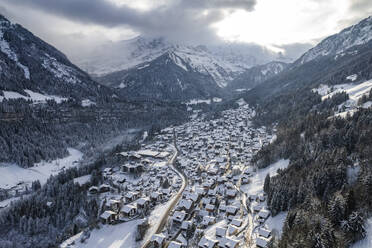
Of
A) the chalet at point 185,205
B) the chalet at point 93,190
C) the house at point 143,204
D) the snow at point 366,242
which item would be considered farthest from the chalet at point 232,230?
the chalet at point 93,190

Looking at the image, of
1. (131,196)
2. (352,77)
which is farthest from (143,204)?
(352,77)

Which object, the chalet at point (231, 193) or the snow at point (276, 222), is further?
the chalet at point (231, 193)

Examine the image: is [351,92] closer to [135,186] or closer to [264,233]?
[264,233]

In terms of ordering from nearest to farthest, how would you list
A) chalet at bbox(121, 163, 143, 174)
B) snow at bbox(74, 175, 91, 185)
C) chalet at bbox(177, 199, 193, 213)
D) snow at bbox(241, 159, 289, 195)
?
chalet at bbox(177, 199, 193, 213), snow at bbox(241, 159, 289, 195), snow at bbox(74, 175, 91, 185), chalet at bbox(121, 163, 143, 174)

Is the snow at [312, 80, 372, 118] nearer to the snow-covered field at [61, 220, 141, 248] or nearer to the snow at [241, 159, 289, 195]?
the snow at [241, 159, 289, 195]

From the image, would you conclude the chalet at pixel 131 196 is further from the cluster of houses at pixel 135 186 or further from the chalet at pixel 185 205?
the chalet at pixel 185 205

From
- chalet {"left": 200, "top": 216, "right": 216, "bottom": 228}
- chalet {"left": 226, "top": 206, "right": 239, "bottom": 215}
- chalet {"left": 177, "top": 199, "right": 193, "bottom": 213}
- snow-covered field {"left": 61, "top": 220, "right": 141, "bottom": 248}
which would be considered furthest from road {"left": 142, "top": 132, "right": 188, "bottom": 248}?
chalet {"left": 226, "top": 206, "right": 239, "bottom": 215}

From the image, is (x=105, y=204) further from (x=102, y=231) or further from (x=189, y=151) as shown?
A: (x=189, y=151)
